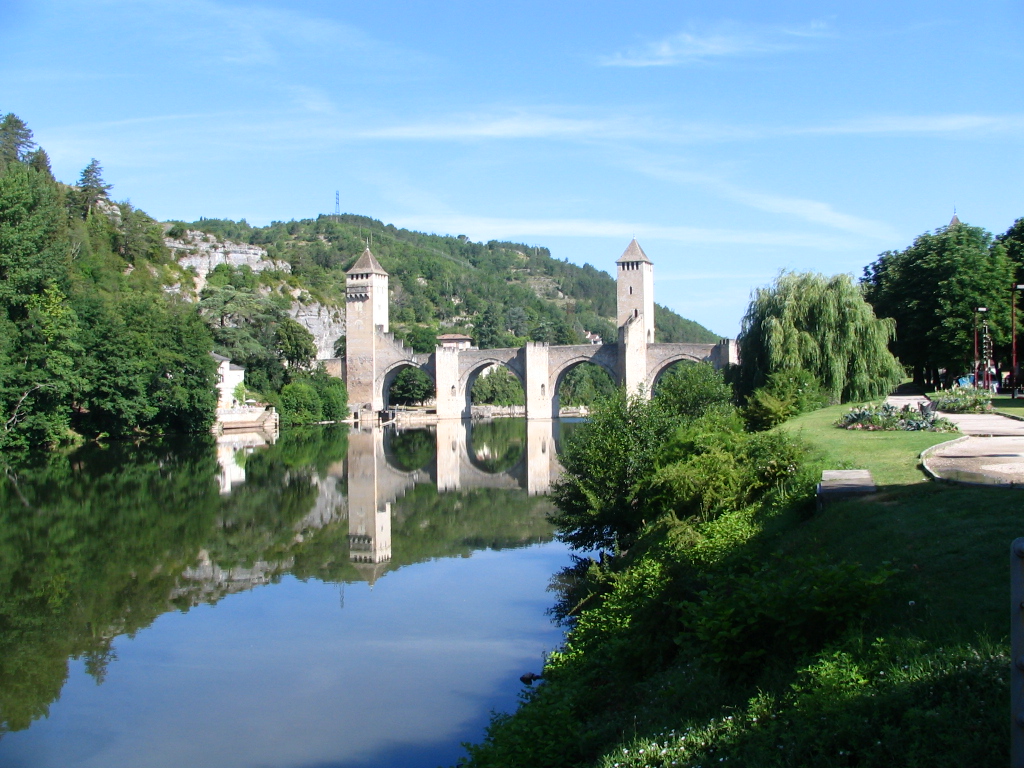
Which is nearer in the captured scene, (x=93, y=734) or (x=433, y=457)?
(x=93, y=734)

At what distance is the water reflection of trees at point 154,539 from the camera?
1115 cm

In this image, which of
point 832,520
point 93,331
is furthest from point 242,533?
point 93,331

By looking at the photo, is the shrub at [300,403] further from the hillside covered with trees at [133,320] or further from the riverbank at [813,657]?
the riverbank at [813,657]

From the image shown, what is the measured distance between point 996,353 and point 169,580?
2897 cm

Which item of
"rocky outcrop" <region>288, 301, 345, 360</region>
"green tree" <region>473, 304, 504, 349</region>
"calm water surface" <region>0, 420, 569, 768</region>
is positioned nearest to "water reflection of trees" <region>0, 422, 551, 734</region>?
"calm water surface" <region>0, 420, 569, 768</region>

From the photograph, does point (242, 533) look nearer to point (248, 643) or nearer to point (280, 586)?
point (280, 586)

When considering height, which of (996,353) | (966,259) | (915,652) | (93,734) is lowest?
(93,734)

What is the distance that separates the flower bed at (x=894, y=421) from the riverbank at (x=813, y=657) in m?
6.48

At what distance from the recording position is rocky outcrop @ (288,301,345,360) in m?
79.9

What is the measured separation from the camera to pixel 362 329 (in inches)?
2542

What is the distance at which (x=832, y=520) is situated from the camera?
8188mm

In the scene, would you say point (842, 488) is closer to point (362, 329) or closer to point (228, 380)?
point (228, 380)

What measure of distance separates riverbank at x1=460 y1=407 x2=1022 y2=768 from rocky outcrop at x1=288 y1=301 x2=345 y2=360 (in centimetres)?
7341

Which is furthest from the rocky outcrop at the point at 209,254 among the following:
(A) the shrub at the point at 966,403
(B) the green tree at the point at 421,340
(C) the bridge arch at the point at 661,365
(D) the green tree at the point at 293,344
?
(A) the shrub at the point at 966,403
